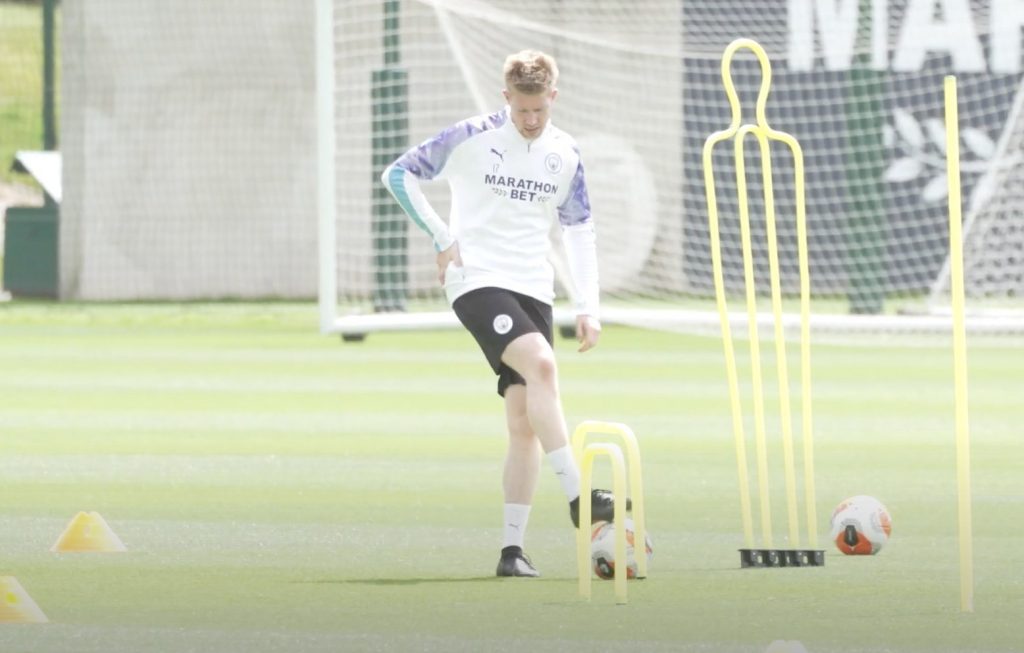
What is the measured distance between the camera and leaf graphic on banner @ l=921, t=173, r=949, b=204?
79.4 ft

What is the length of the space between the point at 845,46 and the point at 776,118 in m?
1.45

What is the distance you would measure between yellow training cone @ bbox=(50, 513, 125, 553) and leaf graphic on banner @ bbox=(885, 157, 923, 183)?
56.3 feet

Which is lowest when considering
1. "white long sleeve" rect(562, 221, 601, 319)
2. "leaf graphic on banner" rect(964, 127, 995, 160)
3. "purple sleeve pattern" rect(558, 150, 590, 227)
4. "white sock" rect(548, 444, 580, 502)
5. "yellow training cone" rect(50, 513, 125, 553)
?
"yellow training cone" rect(50, 513, 125, 553)

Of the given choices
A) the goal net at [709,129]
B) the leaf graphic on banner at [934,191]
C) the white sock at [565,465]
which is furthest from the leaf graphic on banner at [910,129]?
the white sock at [565,465]

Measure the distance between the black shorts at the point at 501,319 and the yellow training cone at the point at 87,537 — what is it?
4.64 ft

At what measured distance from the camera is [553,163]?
769cm

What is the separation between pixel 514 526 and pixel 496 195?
105 cm

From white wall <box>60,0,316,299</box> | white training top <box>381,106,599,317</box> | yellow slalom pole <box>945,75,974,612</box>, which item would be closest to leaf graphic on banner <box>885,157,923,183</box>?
white wall <box>60,0,316,299</box>

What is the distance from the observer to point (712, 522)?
8.90m

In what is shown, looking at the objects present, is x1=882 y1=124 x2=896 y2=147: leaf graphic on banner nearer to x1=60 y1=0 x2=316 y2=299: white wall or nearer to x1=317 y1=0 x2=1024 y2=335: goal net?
x1=317 y1=0 x2=1024 y2=335: goal net

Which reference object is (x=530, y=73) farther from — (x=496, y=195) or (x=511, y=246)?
(x=511, y=246)

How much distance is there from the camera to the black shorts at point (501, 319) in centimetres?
754

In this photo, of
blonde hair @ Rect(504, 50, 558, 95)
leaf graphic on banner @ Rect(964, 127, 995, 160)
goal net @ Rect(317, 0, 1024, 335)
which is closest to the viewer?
blonde hair @ Rect(504, 50, 558, 95)

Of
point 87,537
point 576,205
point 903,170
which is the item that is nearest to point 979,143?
point 903,170
